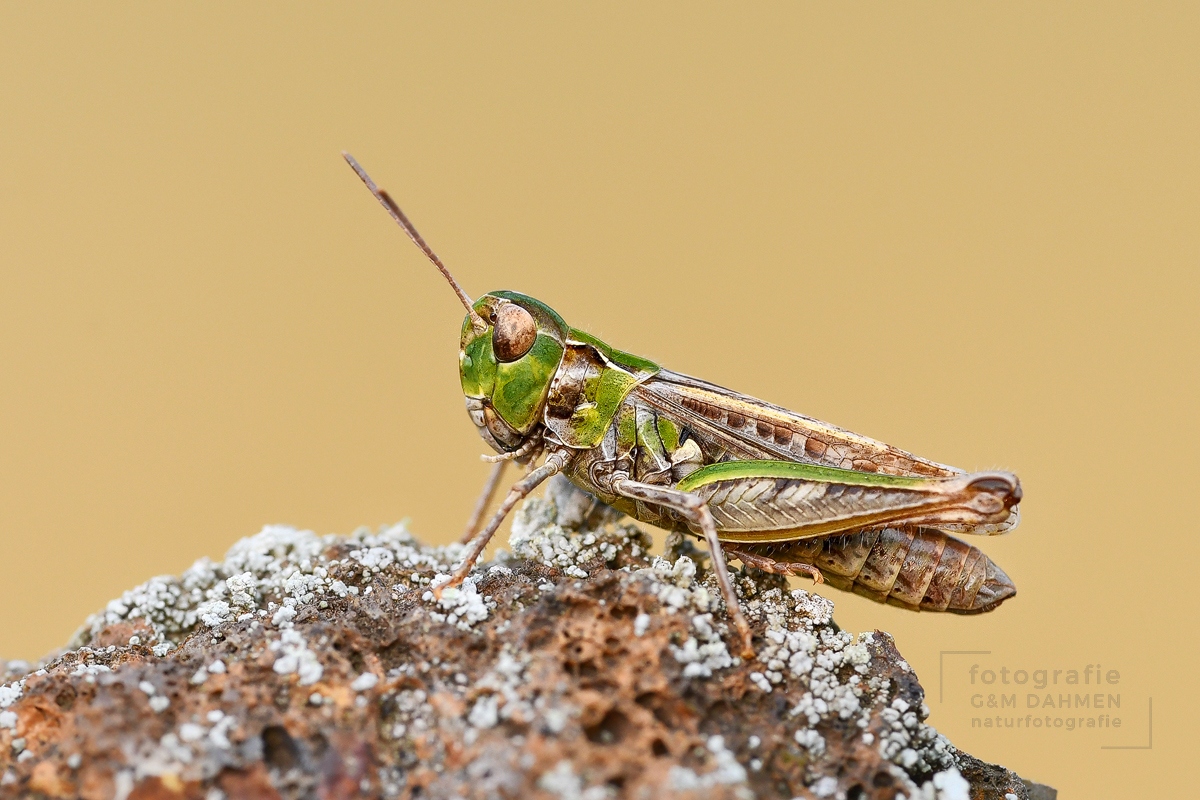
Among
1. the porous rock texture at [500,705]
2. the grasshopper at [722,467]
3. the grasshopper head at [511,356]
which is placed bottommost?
the porous rock texture at [500,705]

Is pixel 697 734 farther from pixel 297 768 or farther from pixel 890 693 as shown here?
pixel 297 768

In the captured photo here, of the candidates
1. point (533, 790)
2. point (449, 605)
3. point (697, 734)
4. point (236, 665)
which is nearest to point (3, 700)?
point (236, 665)

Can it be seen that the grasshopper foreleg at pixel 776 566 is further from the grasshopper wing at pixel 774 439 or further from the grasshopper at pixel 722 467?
the grasshopper wing at pixel 774 439

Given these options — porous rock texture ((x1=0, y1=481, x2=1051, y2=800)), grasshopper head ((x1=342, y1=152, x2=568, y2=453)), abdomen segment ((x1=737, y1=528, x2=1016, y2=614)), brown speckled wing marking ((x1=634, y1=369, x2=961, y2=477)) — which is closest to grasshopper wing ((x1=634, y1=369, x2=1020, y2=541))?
brown speckled wing marking ((x1=634, y1=369, x2=961, y2=477))

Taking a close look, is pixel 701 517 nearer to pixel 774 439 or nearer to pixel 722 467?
pixel 722 467

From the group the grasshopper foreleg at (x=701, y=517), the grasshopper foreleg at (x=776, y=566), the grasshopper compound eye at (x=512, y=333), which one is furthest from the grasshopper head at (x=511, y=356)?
the grasshopper foreleg at (x=776, y=566)

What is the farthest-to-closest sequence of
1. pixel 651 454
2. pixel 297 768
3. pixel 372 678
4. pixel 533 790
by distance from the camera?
pixel 651 454 < pixel 372 678 < pixel 297 768 < pixel 533 790

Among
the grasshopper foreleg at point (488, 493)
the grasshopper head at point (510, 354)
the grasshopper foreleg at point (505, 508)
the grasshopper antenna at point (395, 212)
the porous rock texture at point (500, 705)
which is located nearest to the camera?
the porous rock texture at point (500, 705)

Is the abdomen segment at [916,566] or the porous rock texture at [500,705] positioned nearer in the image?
the porous rock texture at [500,705]

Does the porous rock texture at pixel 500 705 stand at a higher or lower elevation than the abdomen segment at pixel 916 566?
lower
